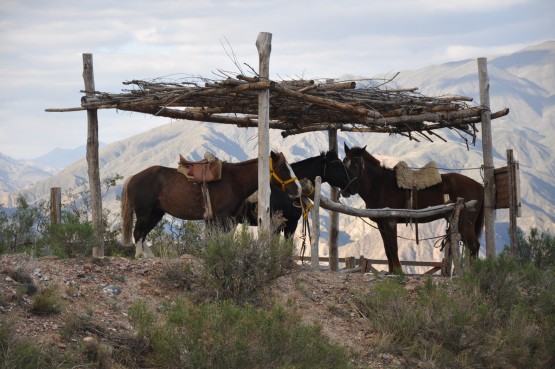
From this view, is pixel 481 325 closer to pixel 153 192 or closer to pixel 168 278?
pixel 168 278

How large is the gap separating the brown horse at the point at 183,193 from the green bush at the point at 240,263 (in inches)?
129

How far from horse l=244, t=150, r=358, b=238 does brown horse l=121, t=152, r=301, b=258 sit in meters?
0.84

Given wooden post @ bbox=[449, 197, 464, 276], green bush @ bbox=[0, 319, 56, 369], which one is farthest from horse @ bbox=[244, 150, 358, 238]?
green bush @ bbox=[0, 319, 56, 369]

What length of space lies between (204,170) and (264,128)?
217cm

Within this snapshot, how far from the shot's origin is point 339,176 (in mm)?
16109

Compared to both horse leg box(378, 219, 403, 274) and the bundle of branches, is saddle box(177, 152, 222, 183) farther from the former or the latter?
horse leg box(378, 219, 403, 274)

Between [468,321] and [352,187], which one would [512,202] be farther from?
[468,321]

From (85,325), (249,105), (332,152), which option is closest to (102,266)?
(85,325)

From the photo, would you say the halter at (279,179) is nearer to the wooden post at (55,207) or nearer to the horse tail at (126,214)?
the horse tail at (126,214)

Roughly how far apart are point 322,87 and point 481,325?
4432mm

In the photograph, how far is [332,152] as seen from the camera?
16484 mm

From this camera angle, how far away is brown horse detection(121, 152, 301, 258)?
588 inches

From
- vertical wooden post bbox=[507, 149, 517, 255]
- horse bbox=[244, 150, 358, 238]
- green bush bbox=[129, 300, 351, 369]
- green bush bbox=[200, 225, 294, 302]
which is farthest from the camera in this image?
horse bbox=[244, 150, 358, 238]

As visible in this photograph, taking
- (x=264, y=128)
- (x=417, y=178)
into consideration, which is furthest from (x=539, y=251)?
(x=264, y=128)
